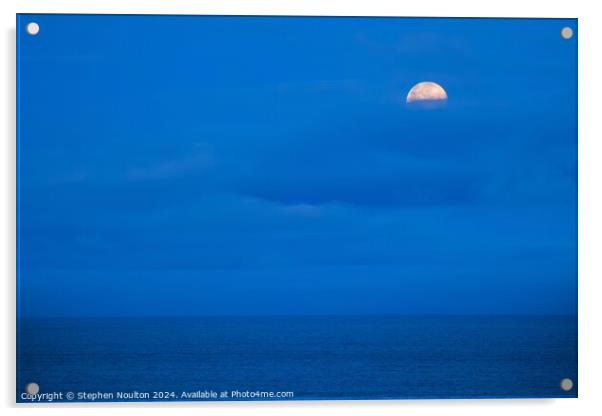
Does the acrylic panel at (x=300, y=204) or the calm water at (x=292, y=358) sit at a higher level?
the acrylic panel at (x=300, y=204)

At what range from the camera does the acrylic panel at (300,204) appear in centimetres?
461

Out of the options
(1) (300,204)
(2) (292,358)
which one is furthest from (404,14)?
(2) (292,358)

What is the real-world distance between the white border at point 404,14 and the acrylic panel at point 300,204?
6 cm

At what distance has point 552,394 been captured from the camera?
466cm

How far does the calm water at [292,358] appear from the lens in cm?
458

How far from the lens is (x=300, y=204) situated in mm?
4703

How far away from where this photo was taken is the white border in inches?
181

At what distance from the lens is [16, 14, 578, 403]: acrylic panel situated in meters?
4.61

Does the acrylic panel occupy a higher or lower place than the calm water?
higher

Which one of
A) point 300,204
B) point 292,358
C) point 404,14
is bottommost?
point 292,358

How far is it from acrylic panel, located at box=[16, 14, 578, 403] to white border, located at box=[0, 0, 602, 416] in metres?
0.06

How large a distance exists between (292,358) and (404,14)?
1.84 metres

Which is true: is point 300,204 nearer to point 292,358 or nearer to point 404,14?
point 292,358
